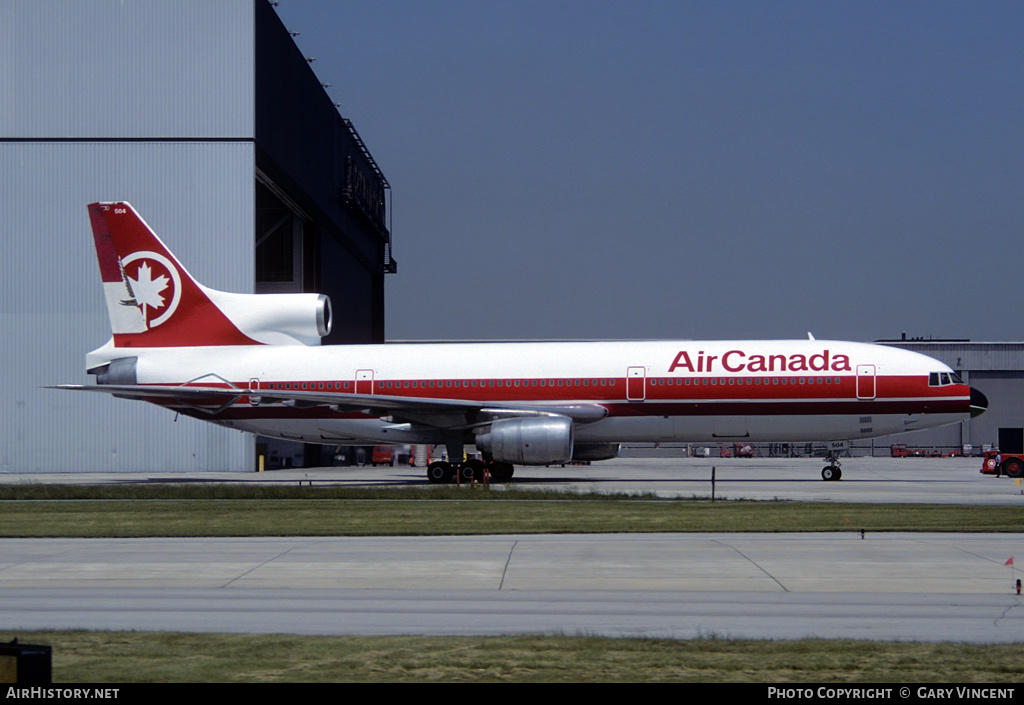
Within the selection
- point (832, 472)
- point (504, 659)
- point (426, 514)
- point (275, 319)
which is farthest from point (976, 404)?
point (504, 659)

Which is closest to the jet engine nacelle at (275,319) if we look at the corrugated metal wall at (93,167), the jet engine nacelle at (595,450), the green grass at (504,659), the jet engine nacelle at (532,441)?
the corrugated metal wall at (93,167)

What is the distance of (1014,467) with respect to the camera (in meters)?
41.1

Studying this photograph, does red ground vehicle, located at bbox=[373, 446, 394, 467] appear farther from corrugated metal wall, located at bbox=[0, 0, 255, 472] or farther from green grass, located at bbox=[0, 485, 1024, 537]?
green grass, located at bbox=[0, 485, 1024, 537]

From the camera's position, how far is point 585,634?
379 inches

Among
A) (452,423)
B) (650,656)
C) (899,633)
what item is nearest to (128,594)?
(650,656)

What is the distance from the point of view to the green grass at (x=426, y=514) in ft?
61.4

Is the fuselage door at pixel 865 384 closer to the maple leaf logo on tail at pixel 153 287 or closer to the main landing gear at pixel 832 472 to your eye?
the main landing gear at pixel 832 472

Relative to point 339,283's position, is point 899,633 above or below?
below

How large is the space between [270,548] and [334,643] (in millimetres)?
7603

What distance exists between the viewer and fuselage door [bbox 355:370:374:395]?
117ft

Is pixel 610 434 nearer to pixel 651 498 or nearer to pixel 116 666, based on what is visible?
pixel 651 498

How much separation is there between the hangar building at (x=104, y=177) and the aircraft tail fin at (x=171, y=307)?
6.26m
